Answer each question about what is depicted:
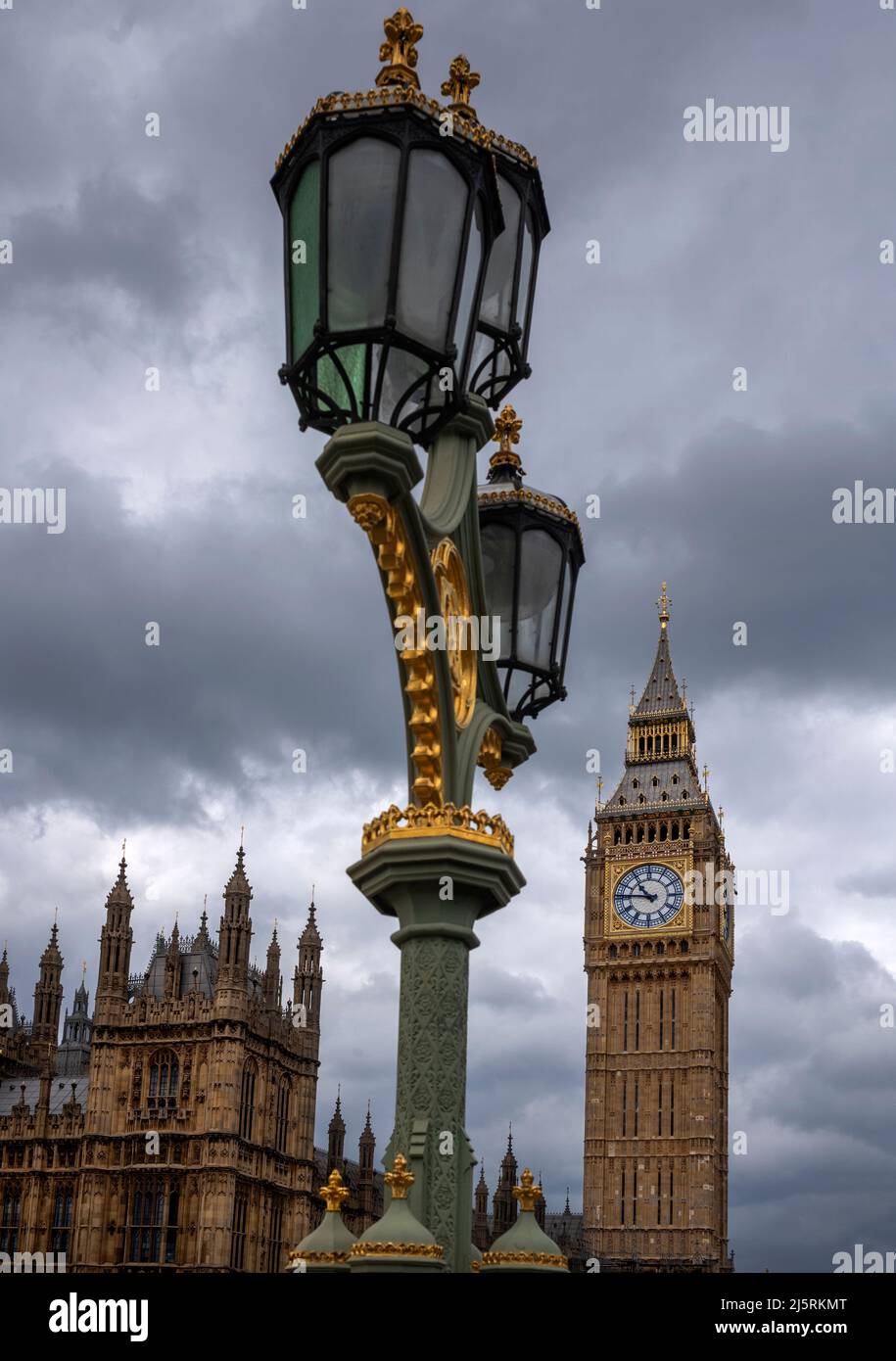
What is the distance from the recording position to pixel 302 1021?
61812 mm

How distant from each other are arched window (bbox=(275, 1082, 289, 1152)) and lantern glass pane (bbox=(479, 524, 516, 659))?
53.2 meters

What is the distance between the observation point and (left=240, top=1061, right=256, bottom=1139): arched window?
5697cm

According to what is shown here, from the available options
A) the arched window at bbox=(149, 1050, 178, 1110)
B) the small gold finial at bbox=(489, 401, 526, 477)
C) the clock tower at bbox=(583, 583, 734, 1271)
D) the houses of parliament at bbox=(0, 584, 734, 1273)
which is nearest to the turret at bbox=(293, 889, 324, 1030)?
the houses of parliament at bbox=(0, 584, 734, 1273)

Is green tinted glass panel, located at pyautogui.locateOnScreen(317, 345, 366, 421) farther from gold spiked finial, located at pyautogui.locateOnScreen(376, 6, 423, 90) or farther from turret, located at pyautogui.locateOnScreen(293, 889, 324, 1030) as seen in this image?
turret, located at pyautogui.locateOnScreen(293, 889, 324, 1030)

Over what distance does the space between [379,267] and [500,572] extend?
2709 mm

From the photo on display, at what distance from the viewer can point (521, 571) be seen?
30.0 ft

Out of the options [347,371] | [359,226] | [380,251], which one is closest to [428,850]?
[347,371]

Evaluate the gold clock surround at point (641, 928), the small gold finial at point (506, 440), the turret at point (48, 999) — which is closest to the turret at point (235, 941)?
the turret at point (48, 999)

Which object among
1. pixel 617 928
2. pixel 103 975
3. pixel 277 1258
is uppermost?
pixel 617 928

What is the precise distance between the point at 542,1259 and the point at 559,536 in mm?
4080

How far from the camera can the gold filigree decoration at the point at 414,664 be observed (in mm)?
7043

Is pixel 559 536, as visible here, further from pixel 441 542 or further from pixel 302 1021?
pixel 302 1021

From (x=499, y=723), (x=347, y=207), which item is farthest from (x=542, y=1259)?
(x=347, y=207)
